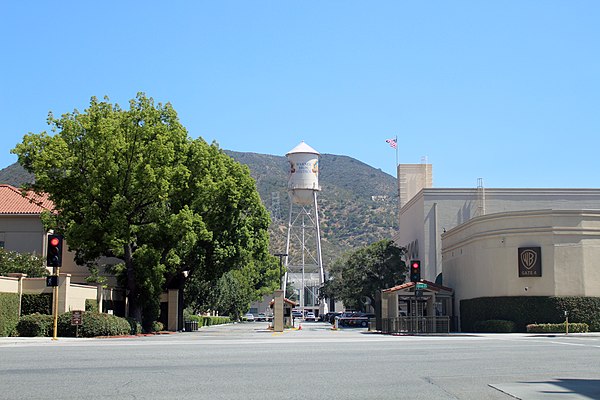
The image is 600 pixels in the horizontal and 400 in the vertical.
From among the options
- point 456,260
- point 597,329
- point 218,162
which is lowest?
point 597,329

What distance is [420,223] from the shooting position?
69875 millimetres

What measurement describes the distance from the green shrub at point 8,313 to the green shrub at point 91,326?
82.6 inches

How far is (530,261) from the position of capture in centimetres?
4703

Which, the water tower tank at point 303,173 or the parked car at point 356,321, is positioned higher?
the water tower tank at point 303,173

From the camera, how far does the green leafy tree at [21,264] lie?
147ft

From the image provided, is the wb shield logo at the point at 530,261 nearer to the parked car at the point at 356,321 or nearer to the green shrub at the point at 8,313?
the parked car at the point at 356,321

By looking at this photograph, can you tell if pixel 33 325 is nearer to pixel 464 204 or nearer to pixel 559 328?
pixel 559 328

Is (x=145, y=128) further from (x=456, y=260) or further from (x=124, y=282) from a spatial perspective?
(x=456, y=260)

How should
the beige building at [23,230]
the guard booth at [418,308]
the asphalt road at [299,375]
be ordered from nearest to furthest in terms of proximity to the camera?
1. the asphalt road at [299,375]
2. the guard booth at [418,308]
3. the beige building at [23,230]

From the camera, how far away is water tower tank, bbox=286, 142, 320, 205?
80.4m

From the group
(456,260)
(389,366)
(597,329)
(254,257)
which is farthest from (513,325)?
(389,366)

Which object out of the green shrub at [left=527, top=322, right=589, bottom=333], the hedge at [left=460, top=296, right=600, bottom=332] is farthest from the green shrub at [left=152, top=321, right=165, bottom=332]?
the green shrub at [left=527, top=322, right=589, bottom=333]

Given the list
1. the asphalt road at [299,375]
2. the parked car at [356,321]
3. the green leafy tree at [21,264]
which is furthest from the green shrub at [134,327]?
the parked car at [356,321]

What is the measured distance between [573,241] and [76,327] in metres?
29.0
